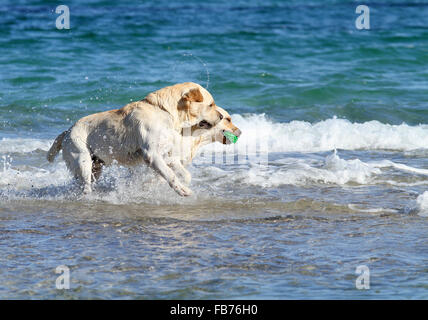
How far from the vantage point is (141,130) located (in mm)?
6676

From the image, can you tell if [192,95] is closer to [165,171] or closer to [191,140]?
[191,140]

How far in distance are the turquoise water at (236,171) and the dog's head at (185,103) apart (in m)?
0.75

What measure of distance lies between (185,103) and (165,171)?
75 centimetres

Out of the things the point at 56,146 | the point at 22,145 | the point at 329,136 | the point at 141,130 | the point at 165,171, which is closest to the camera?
the point at 165,171

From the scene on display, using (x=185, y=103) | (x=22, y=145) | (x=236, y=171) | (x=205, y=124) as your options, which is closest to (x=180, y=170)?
(x=205, y=124)

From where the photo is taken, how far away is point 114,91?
15.0 meters

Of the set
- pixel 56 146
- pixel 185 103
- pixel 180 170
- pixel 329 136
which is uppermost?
pixel 185 103

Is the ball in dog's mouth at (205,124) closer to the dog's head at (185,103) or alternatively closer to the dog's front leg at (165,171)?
the dog's head at (185,103)

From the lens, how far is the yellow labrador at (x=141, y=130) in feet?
22.0

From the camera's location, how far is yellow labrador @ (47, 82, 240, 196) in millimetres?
6715

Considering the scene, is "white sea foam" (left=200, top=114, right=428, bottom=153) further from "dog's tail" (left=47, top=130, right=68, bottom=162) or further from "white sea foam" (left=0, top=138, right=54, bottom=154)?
"dog's tail" (left=47, top=130, right=68, bottom=162)

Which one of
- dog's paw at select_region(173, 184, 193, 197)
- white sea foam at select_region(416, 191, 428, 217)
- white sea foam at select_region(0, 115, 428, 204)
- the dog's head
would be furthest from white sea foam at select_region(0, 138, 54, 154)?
white sea foam at select_region(416, 191, 428, 217)

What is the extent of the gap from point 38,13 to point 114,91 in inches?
391
